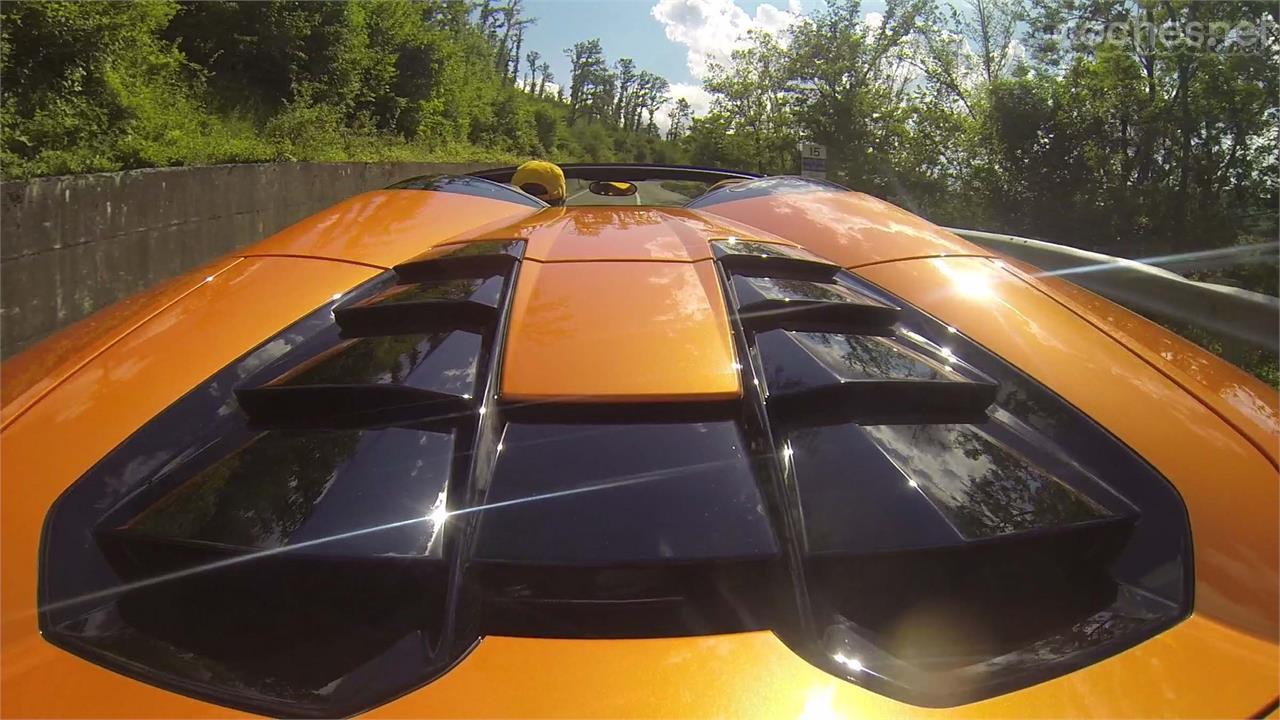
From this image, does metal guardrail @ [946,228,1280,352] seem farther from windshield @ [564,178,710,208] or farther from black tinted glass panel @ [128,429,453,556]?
black tinted glass panel @ [128,429,453,556]

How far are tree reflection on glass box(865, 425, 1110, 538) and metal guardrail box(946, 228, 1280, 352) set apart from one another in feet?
5.37

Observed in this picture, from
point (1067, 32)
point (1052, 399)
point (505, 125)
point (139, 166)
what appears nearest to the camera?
point (1052, 399)

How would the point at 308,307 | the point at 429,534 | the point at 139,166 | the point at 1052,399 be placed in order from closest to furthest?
the point at 429,534
the point at 1052,399
the point at 308,307
the point at 139,166

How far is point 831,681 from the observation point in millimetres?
709

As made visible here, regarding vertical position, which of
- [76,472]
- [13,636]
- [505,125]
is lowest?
[13,636]

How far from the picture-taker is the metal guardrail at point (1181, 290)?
2439mm

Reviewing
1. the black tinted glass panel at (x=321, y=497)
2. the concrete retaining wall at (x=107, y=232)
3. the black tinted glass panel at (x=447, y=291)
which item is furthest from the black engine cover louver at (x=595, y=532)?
the concrete retaining wall at (x=107, y=232)

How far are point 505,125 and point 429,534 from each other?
38392 mm

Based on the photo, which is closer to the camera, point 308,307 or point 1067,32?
point 308,307

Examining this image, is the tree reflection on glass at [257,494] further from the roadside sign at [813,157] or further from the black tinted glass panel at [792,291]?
the roadside sign at [813,157]

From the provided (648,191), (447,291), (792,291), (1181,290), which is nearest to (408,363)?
(447,291)

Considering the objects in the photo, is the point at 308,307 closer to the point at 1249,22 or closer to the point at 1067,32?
the point at 1249,22

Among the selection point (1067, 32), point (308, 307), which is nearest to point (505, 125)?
point (1067, 32)

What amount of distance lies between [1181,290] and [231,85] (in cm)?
1397
